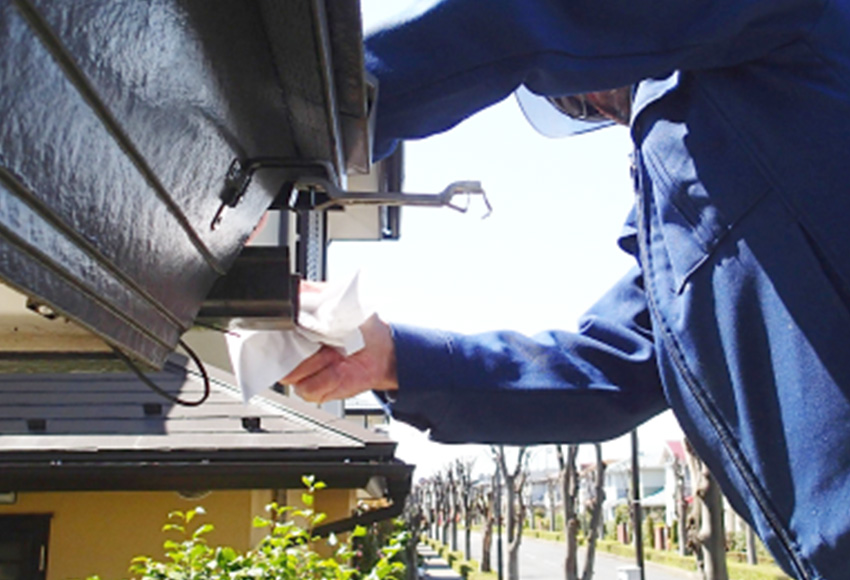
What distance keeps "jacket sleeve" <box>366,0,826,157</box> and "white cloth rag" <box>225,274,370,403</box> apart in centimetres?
30

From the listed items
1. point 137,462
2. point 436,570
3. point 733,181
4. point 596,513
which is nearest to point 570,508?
point 596,513

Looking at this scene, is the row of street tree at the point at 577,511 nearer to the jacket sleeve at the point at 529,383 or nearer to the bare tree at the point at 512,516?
the bare tree at the point at 512,516

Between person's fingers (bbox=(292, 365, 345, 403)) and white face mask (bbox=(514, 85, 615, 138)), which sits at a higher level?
white face mask (bbox=(514, 85, 615, 138))

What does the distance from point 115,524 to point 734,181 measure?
6410mm

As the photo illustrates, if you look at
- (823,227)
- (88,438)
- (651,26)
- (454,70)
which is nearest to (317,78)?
(454,70)

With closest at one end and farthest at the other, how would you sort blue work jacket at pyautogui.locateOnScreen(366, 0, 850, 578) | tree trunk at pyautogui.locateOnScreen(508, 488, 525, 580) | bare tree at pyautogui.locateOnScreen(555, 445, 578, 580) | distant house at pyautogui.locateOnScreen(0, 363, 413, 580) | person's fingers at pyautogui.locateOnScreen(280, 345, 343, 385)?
blue work jacket at pyautogui.locateOnScreen(366, 0, 850, 578) → person's fingers at pyautogui.locateOnScreen(280, 345, 343, 385) → distant house at pyautogui.locateOnScreen(0, 363, 413, 580) → bare tree at pyautogui.locateOnScreen(555, 445, 578, 580) → tree trunk at pyautogui.locateOnScreen(508, 488, 525, 580)

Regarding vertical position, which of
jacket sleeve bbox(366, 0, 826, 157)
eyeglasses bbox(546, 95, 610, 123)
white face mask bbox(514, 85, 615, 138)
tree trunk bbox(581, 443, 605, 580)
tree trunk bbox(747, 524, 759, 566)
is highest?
white face mask bbox(514, 85, 615, 138)

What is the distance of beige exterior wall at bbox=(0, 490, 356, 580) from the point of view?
652cm

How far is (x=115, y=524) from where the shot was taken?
6.63 metres

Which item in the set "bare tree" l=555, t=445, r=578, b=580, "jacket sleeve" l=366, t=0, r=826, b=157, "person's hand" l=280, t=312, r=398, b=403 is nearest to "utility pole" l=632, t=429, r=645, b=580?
"bare tree" l=555, t=445, r=578, b=580

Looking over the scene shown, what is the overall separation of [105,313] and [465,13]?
2.06 feet

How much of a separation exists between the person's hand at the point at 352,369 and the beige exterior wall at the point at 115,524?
5.52 m

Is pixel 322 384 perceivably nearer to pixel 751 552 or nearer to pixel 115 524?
pixel 115 524

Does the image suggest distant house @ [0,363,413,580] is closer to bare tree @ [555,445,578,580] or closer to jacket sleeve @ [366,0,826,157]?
jacket sleeve @ [366,0,826,157]
